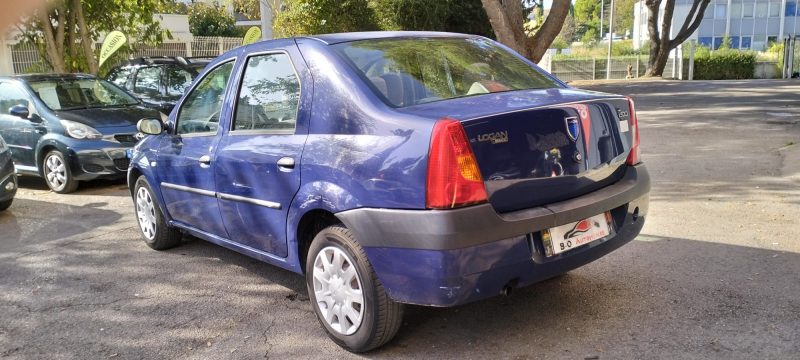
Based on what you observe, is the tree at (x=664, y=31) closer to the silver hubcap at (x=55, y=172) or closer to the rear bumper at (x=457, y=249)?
the silver hubcap at (x=55, y=172)

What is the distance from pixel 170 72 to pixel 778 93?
668 inches

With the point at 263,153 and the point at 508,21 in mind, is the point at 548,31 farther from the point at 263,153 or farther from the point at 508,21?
the point at 263,153

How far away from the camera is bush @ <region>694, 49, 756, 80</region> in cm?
3575

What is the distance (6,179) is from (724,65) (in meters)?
36.5

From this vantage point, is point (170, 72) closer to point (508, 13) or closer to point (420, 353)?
point (508, 13)

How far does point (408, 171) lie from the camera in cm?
317

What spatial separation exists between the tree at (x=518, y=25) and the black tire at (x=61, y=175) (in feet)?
24.5

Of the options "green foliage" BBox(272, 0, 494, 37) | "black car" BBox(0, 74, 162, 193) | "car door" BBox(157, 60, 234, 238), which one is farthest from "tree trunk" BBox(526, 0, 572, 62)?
"green foliage" BBox(272, 0, 494, 37)

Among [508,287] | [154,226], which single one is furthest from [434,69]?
[154,226]

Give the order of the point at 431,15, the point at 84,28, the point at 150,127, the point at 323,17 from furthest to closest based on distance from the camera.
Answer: the point at 431,15, the point at 323,17, the point at 84,28, the point at 150,127

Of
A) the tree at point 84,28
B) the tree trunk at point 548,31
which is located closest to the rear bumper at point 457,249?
the tree trunk at point 548,31

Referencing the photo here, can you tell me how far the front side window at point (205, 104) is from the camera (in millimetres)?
4691

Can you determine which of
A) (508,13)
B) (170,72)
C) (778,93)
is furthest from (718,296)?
(778,93)

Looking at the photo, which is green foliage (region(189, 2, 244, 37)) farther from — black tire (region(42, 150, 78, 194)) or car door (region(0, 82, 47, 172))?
black tire (region(42, 150, 78, 194))
